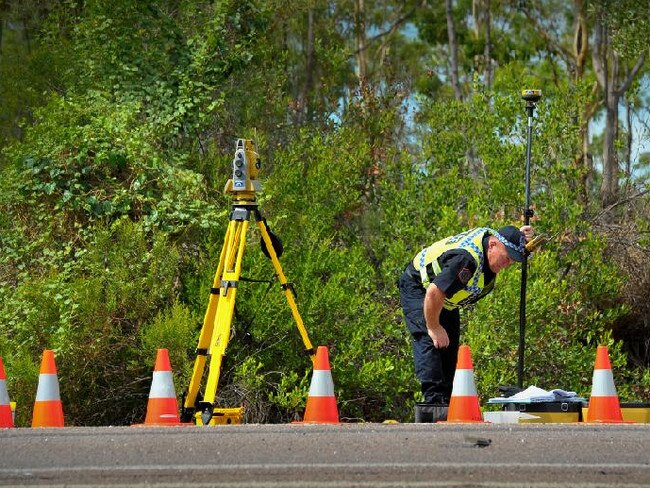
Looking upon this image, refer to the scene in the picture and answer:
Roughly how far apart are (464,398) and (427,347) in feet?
2.59

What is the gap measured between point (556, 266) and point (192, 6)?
4964mm

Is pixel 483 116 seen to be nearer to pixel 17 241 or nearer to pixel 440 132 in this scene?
pixel 440 132

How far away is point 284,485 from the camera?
4426 millimetres

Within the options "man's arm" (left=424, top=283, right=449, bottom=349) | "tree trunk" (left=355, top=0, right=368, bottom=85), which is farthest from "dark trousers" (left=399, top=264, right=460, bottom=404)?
"tree trunk" (left=355, top=0, right=368, bottom=85)

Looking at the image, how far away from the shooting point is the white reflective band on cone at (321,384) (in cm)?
682

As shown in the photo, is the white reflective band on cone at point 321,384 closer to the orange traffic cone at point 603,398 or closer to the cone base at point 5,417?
the orange traffic cone at point 603,398

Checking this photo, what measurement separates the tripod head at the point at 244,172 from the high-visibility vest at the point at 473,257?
1.11 m

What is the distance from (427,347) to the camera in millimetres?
7504

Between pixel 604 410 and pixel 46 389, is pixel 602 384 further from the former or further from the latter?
pixel 46 389

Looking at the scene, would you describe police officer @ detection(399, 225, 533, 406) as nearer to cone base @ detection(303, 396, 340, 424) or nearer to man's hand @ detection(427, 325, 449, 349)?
man's hand @ detection(427, 325, 449, 349)

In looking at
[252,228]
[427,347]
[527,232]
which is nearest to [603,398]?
[427,347]

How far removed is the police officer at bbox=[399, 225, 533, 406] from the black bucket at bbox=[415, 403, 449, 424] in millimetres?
107

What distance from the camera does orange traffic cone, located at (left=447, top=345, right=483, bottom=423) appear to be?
6.74 metres

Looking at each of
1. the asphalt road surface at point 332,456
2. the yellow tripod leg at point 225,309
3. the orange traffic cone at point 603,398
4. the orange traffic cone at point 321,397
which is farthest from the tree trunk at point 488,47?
the asphalt road surface at point 332,456
